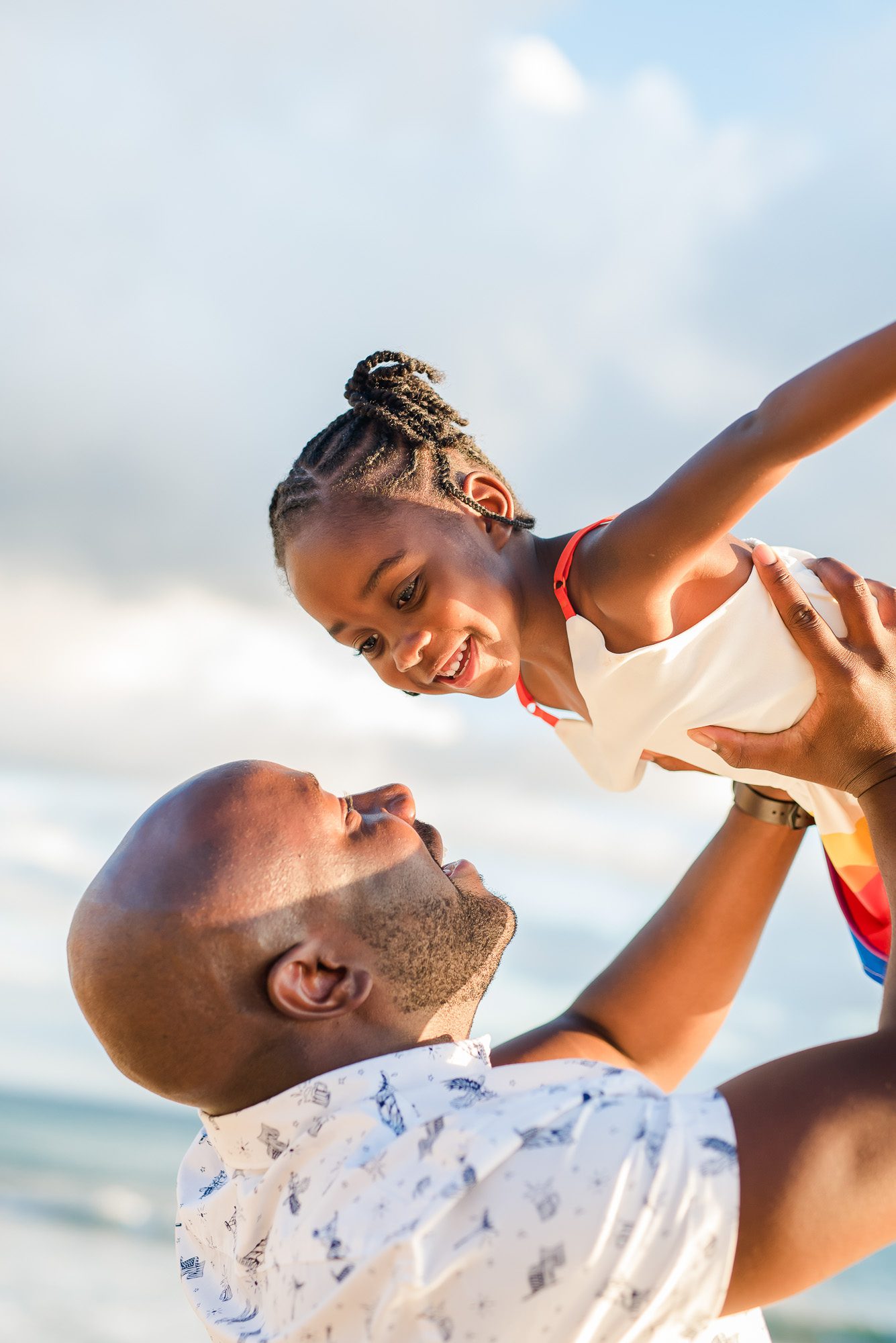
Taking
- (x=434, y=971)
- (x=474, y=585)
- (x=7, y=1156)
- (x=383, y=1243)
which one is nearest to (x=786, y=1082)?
(x=383, y=1243)

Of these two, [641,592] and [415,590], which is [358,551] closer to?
[415,590]

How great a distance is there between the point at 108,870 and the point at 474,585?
4.37ft

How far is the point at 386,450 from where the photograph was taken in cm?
328

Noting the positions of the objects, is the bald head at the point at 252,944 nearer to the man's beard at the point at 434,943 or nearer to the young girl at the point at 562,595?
the man's beard at the point at 434,943

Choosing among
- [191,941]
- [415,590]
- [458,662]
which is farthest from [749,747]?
[191,941]

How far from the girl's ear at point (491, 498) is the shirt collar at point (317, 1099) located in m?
1.63

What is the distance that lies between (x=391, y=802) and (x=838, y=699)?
1.10 meters

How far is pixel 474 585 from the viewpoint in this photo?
3160mm

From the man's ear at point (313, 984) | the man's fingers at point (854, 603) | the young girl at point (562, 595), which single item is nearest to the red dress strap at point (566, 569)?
the young girl at point (562, 595)

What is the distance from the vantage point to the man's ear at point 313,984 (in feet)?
7.06

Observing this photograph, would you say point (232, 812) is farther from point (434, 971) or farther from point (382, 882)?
point (434, 971)

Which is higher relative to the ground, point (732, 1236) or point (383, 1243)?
point (383, 1243)

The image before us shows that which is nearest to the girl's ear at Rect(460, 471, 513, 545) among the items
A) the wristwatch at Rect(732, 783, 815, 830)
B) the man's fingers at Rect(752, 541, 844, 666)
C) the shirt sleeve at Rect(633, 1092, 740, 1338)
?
the man's fingers at Rect(752, 541, 844, 666)

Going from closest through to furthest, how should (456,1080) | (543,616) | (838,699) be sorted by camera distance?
(456,1080) → (838,699) → (543,616)
